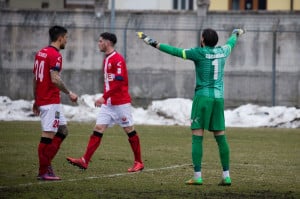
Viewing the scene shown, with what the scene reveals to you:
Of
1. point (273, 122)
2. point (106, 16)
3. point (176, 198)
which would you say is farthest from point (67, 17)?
point (176, 198)

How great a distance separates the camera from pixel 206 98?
1378 centimetres

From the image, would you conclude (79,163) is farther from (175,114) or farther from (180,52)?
(175,114)

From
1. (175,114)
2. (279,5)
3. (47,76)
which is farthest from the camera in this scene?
(279,5)

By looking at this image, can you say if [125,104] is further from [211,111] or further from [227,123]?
[227,123]

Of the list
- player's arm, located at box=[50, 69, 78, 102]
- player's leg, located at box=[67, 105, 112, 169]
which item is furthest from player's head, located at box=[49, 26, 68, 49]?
player's leg, located at box=[67, 105, 112, 169]

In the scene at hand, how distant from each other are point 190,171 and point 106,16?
21307 mm

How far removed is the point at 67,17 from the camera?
3644cm

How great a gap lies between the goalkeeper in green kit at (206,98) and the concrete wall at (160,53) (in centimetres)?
2060

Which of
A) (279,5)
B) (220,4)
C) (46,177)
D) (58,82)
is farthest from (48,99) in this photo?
(220,4)

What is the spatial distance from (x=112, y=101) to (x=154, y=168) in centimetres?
142

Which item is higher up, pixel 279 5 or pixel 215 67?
pixel 279 5

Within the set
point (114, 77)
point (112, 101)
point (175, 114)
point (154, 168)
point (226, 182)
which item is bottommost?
point (175, 114)

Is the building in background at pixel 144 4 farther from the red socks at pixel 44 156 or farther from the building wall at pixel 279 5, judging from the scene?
the red socks at pixel 44 156

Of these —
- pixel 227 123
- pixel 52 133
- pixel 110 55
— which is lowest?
pixel 227 123
